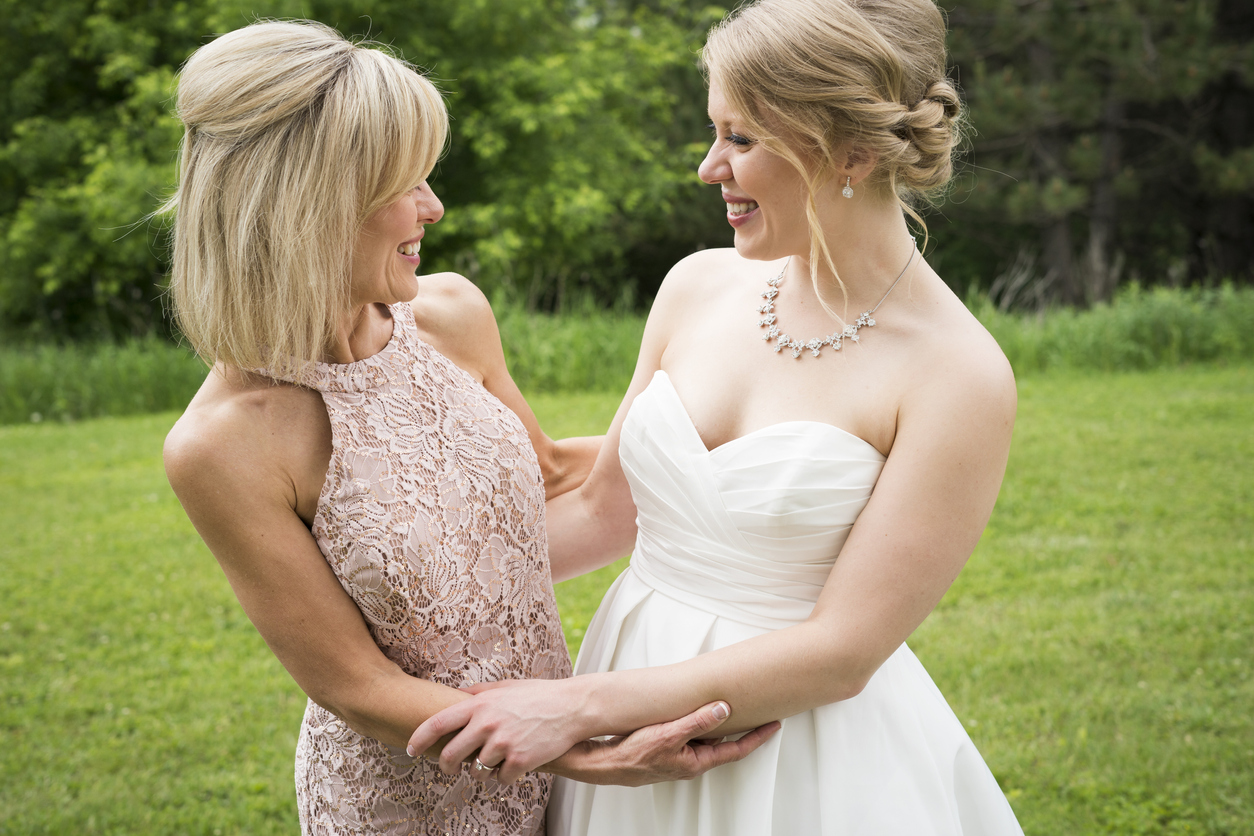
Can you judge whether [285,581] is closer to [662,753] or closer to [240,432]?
[240,432]

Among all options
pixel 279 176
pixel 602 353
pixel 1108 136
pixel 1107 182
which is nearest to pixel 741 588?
pixel 279 176

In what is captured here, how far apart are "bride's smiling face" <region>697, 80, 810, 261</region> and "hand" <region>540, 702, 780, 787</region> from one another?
98 centimetres

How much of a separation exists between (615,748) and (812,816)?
0.46 m

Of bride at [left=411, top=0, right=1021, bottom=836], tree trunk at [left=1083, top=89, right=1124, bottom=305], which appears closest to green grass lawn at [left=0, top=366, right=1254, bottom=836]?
bride at [left=411, top=0, right=1021, bottom=836]

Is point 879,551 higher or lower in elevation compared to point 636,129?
higher

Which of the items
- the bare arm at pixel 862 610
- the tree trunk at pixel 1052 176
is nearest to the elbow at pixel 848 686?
the bare arm at pixel 862 610

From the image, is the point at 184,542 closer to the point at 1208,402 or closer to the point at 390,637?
the point at 390,637

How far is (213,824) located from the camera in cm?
405

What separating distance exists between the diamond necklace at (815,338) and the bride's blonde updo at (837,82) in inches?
6.3

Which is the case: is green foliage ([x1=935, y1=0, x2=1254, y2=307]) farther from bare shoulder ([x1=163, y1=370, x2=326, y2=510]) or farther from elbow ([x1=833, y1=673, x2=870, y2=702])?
bare shoulder ([x1=163, y1=370, x2=326, y2=510])

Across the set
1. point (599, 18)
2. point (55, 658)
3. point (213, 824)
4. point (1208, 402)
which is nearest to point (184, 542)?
point (55, 658)

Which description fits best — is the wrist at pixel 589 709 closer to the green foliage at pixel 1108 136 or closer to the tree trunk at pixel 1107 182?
the green foliage at pixel 1108 136

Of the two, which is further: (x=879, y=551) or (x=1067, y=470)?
(x=1067, y=470)

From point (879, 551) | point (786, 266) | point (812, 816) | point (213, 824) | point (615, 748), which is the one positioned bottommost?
point (213, 824)
